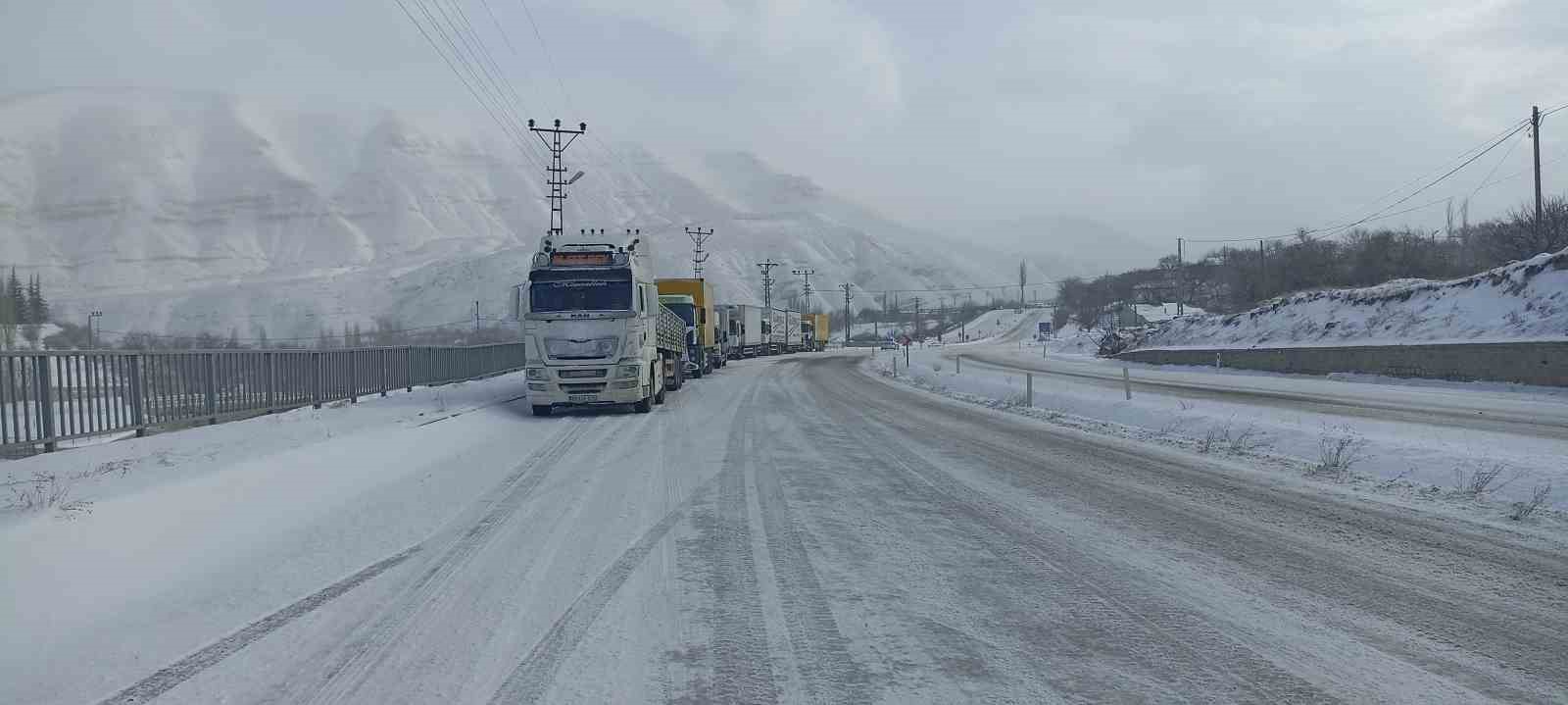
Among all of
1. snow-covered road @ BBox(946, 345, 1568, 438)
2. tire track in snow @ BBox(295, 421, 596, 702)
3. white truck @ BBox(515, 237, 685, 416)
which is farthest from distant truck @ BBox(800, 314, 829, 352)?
tire track in snow @ BBox(295, 421, 596, 702)

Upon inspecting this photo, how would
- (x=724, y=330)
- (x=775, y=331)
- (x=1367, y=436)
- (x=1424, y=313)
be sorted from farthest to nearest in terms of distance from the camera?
(x=775, y=331), (x=724, y=330), (x=1424, y=313), (x=1367, y=436)

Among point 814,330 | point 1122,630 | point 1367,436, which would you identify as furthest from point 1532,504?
point 814,330

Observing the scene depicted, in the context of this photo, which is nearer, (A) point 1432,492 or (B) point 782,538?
(B) point 782,538

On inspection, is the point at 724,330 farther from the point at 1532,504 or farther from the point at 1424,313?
the point at 1532,504

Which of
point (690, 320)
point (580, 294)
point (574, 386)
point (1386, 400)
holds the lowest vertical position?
point (1386, 400)

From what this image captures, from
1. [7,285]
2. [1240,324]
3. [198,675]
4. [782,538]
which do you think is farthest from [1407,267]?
[7,285]

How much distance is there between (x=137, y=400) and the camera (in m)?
13.1

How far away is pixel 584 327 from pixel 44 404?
895 centimetres

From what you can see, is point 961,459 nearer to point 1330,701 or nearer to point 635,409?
point 1330,701

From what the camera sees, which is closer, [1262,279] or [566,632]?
[566,632]

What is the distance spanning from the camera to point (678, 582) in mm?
5375

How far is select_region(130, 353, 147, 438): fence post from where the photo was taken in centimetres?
1307

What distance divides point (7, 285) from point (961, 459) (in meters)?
40.4

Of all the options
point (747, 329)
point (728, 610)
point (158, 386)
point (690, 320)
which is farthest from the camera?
point (747, 329)
